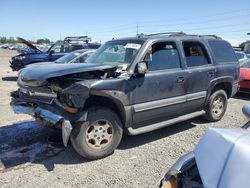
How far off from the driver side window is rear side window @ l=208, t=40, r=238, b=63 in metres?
1.35

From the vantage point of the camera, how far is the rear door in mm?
5770

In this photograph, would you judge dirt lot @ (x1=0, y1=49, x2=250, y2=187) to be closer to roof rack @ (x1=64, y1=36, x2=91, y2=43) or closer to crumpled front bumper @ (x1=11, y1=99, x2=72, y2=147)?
crumpled front bumper @ (x1=11, y1=99, x2=72, y2=147)

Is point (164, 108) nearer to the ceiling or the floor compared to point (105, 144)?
nearer to the ceiling

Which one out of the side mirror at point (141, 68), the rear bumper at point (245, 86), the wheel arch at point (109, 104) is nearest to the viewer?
→ the wheel arch at point (109, 104)

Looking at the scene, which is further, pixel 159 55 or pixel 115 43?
pixel 115 43

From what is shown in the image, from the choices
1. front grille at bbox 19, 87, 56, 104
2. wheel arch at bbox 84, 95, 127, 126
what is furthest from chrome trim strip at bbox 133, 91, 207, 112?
front grille at bbox 19, 87, 56, 104

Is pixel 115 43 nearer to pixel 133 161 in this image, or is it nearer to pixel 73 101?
pixel 73 101

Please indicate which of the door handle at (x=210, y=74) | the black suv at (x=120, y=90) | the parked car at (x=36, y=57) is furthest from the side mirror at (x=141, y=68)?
the parked car at (x=36, y=57)

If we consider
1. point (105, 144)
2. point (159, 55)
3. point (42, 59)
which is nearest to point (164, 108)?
point (159, 55)

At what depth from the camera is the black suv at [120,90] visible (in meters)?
4.38

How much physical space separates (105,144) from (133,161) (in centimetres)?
52

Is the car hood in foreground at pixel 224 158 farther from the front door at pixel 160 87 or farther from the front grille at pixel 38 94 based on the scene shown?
the front grille at pixel 38 94

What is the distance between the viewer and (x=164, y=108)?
17.4 feet

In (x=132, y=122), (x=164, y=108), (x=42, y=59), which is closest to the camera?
(x=132, y=122)
